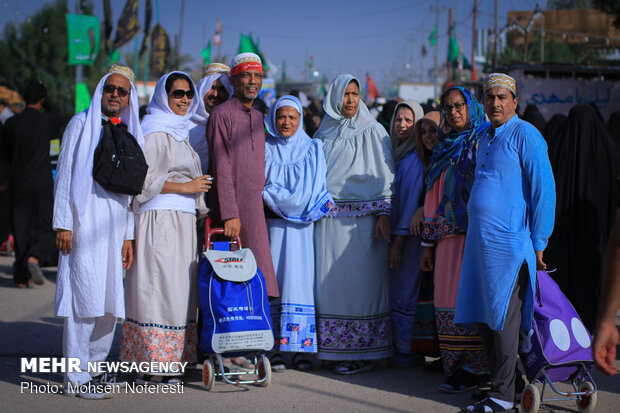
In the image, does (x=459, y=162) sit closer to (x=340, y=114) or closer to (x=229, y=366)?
(x=340, y=114)

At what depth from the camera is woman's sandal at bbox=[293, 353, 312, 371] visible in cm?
500

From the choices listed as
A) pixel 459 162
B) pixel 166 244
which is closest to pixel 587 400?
pixel 459 162

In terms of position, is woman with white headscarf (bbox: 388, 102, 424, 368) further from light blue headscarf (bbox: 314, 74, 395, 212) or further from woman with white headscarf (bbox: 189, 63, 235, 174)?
woman with white headscarf (bbox: 189, 63, 235, 174)

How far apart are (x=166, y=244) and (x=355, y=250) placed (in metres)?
1.31

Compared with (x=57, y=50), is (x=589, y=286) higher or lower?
lower

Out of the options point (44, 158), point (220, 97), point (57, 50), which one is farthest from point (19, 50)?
point (220, 97)

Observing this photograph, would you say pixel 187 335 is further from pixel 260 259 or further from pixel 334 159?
pixel 334 159

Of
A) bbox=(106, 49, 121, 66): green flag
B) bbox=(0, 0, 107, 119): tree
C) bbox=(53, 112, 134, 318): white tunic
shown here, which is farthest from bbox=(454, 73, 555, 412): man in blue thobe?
bbox=(0, 0, 107, 119): tree

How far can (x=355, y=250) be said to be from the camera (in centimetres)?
496

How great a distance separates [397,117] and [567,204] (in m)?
1.37

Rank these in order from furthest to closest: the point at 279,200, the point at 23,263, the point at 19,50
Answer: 1. the point at 19,50
2. the point at 23,263
3. the point at 279,200

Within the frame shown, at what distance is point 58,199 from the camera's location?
4.07m

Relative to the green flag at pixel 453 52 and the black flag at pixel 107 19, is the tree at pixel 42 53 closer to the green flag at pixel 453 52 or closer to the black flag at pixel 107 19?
the green flag at pixel 453 52

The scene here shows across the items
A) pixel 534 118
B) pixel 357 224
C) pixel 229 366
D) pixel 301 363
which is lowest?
pixel 301 363
